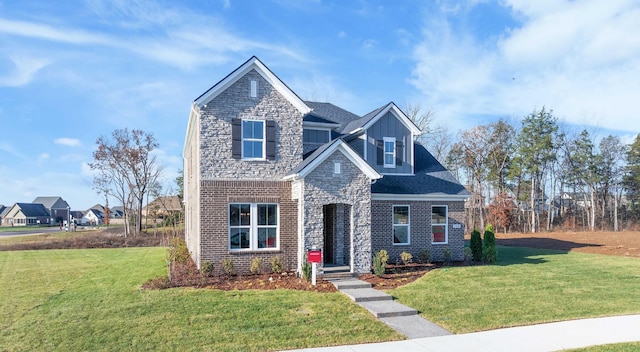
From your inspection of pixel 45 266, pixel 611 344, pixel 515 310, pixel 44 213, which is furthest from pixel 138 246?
pixel 44 213

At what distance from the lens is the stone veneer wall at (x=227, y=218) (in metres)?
14.0

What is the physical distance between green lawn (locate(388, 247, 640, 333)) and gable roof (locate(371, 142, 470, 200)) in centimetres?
343

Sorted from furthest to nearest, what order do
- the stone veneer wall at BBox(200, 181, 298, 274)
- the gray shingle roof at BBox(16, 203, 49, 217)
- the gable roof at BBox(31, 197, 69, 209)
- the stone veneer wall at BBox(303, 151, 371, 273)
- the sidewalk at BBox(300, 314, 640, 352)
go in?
1. the gable roof at BBox(31, 197, 69, 209)
2. the gray shingle roof at BBox(16, 203, 49, 217)
3. the stone veneer wall at BBox(200, 181, 298, 274)
4. the stone veneer wall at BBox(303, 151, 371, 273)
5. the sidewalk at BBox(300, 314, 640, 352)

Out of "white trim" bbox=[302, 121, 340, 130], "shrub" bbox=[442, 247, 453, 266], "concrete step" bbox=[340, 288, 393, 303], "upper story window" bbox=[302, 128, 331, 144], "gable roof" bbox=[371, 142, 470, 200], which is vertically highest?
"white trim" bbox=[302, 121, 340, 130]

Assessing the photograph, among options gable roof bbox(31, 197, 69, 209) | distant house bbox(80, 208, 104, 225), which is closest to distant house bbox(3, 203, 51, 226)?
gable roof bbox(31, 197, 69, 209)

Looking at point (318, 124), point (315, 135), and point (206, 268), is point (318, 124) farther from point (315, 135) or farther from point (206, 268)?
point (206, 268)

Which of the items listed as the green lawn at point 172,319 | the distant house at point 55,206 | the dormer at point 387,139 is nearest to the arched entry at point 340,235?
the dormer at point 387,139

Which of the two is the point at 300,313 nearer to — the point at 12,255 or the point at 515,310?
the point at 515,310

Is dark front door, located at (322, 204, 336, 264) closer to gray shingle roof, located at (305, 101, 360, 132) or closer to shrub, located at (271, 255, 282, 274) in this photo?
shrub, located at (271, 255, 282, 274)

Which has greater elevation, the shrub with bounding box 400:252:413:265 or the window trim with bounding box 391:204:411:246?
the window trim with bounding box 391:204:411:246

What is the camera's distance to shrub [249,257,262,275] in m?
14.0

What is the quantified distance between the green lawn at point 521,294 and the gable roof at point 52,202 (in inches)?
4310

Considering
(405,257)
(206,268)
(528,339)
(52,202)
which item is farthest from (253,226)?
(52,202)

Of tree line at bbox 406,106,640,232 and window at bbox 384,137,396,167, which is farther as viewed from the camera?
tree line at bbox 406,106,640,232
